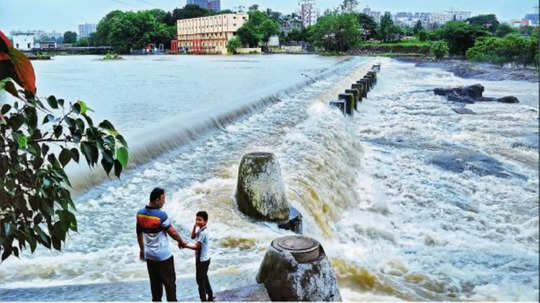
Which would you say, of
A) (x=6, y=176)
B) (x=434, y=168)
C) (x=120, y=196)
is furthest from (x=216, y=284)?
(x=434, y=168)

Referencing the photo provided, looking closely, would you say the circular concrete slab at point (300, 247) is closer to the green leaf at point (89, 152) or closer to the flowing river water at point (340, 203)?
the flowing river water at point (340, 203)

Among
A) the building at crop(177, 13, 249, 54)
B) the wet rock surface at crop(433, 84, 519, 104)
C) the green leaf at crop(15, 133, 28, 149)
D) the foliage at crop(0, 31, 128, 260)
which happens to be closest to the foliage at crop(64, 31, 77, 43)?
the building at crop(177, 13, 249, 54)

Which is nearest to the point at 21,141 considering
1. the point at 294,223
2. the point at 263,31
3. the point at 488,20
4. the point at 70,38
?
the point at 488,20

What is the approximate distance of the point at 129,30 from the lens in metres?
81.0

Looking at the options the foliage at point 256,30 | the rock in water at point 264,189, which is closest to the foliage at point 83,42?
the foliage at point 256,30

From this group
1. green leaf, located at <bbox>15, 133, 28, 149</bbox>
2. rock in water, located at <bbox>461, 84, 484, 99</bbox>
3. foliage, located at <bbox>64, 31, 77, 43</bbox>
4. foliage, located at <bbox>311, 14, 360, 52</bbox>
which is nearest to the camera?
green leaf, located at <bbox>15, 133, 28, 149</bbox>

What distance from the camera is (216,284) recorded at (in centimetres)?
405

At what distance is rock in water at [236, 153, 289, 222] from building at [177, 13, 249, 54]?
84499 millimetres

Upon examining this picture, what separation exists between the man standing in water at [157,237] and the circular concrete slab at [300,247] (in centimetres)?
71

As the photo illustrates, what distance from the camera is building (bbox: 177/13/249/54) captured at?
90.0 meters

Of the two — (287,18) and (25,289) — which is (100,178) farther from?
(287,18)

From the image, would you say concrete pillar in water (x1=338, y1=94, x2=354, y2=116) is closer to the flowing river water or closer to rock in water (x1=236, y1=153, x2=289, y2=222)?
the flowing river water

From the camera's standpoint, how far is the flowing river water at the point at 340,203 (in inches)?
178

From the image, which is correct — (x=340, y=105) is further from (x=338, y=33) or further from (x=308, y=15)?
(x=308, y=15)
